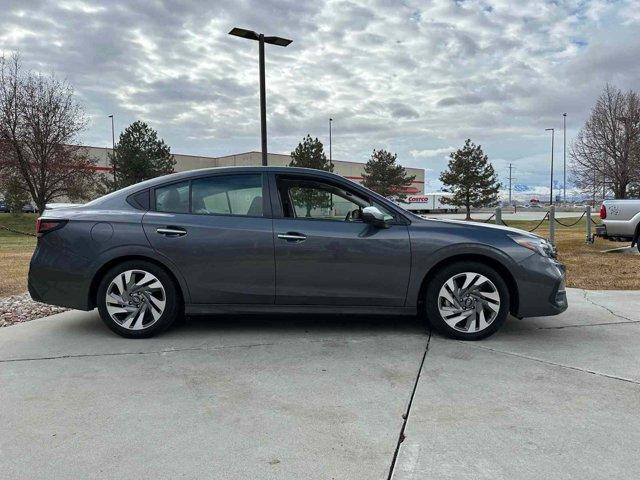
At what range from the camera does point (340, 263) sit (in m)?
4.53

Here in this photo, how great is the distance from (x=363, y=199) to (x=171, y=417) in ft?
8.46

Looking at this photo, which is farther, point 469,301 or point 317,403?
point 469,301

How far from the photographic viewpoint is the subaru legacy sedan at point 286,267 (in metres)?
4.54

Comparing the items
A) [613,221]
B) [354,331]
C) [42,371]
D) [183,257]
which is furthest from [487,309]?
[613,221]

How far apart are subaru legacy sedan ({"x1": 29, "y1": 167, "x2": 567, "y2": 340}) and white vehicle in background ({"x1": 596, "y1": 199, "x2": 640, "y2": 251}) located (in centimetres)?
846

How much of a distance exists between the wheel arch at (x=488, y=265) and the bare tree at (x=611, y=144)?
28413mm

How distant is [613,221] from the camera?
1181 cm

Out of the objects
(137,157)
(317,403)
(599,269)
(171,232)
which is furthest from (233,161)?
(317,403)

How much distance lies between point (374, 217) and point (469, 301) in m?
1.13

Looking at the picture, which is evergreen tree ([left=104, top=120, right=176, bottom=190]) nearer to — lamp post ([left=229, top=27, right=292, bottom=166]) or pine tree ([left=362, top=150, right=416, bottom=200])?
pine tree ([left=362, top=150, right=416, bottom=200])

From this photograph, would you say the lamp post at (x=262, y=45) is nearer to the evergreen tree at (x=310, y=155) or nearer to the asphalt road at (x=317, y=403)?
the asphalt road at (x=317, y=403)

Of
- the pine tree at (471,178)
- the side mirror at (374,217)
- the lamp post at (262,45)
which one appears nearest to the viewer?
the side mirror at (374,217)

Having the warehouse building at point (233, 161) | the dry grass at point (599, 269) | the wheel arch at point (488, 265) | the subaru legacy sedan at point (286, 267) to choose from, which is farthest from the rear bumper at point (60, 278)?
the warehouse building at point (233, 161)

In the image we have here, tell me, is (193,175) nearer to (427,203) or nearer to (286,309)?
(286,309)
